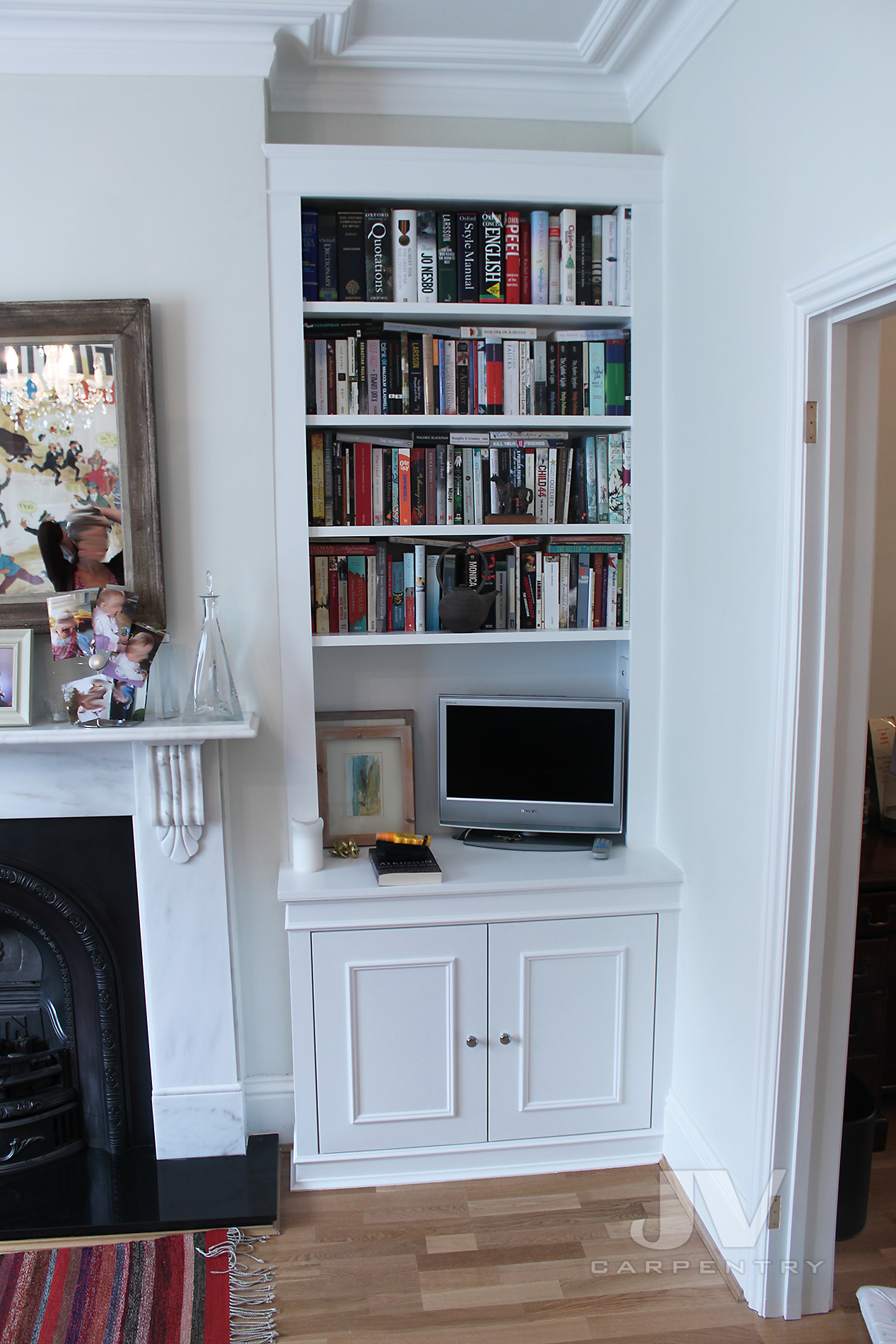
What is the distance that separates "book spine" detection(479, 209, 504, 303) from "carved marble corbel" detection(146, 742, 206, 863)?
1383 mm

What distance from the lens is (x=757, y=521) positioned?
6.01ft

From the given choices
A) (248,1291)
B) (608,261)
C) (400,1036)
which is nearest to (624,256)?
(608,261)

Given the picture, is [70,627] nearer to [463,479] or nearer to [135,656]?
[135,656]

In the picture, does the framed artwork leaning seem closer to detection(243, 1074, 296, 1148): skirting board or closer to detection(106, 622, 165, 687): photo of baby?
detection(106, 622, 165, 687): photo of baby

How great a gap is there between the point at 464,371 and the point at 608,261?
0.48m

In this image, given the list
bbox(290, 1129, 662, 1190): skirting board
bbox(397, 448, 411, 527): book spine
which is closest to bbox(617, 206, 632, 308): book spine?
bbox(397, 448, 411, 527): book spine

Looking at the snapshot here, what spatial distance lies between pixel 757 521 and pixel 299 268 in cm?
127

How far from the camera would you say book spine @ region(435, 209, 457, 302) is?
7.55ft

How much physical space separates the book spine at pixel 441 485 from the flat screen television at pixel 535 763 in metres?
0.50

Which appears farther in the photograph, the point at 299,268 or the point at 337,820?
the point at 337,820

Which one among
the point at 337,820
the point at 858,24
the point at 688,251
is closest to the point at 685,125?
the point at 688,251

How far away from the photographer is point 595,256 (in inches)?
92.9

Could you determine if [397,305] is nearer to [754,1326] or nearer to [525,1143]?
[525,1143]

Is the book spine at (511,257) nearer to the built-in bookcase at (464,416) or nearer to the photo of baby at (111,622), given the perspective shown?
the built-in bookcase at (464,416)
